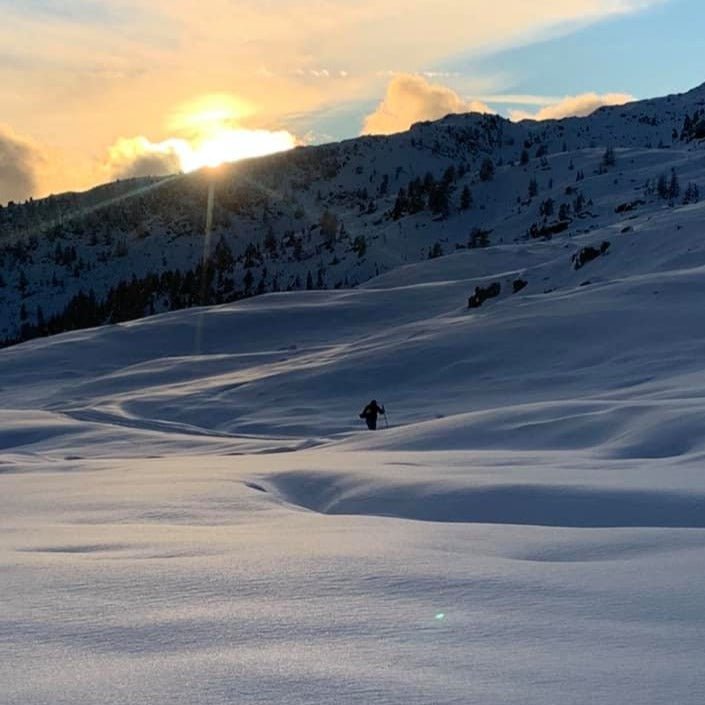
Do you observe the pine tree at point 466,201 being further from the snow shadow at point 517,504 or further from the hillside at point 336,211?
the snow shadow at point 517,504

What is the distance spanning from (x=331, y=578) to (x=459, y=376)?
17.1 metres

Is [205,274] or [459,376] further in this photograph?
[205,274]

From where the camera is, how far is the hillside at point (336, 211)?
3629 inches

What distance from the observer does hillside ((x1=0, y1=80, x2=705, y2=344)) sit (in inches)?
3629

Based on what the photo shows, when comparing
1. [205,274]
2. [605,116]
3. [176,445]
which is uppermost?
[605,116]

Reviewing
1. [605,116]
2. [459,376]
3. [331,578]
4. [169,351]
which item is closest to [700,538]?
[331,578]

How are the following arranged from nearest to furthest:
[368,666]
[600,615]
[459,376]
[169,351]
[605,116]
Result: [368,666] < [600,615] < [459,376] < [169,351] < [605,116]

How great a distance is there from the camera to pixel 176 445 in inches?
584

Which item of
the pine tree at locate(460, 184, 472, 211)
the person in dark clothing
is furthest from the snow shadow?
the pine tree at locate(460, 184, 472, 211)

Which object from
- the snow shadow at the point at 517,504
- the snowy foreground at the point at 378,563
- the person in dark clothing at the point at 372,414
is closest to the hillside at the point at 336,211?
the person in dark clothing at the point at 372,414

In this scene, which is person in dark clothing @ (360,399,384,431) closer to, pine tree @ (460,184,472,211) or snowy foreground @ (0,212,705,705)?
snowy foreground @ (0,212,705,705)

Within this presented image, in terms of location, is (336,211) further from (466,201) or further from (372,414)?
(372,414)

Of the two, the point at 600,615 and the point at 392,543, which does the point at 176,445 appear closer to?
the point at 392,543

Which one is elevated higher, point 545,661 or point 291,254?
point 291,254
